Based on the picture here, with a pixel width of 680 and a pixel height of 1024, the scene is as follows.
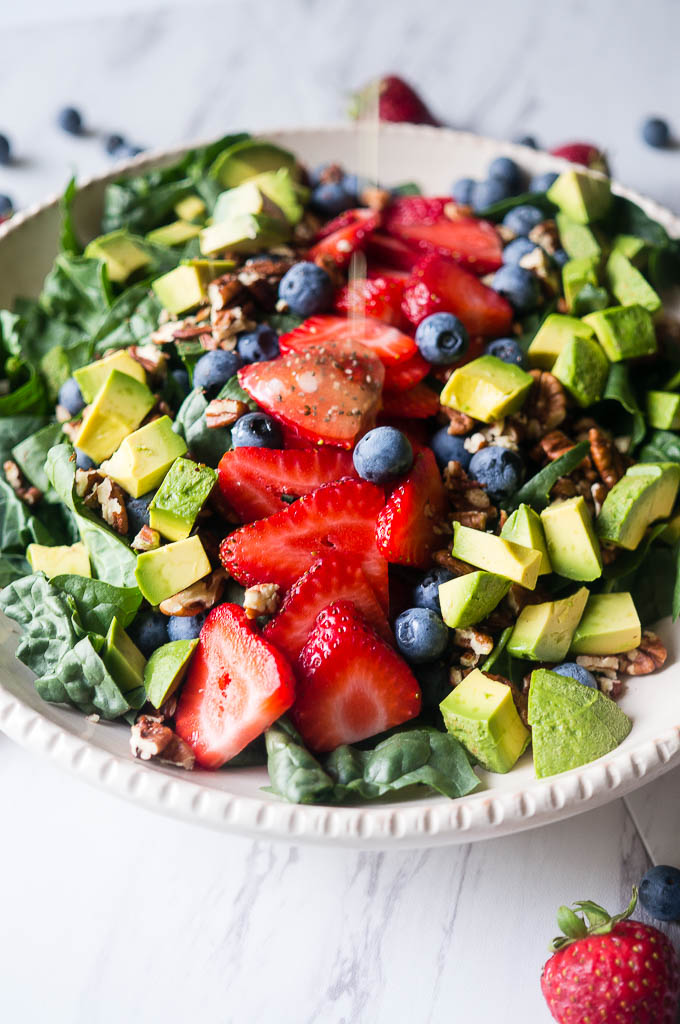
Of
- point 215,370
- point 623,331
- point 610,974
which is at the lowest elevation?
point 610,974

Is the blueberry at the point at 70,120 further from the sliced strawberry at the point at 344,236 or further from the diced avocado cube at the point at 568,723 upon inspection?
the diced avocado cube at the point at 568,723

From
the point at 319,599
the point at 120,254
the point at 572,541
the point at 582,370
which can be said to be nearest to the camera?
the point at 319,599

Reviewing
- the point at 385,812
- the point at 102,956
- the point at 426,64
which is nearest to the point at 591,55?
the point at 426,64

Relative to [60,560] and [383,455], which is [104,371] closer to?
[60,560]

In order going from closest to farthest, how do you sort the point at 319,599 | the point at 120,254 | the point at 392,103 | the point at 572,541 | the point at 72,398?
the point at 319,599 < the point at 572,541 < the point at 72,398 < the point at 120,254 < the point at 392,103

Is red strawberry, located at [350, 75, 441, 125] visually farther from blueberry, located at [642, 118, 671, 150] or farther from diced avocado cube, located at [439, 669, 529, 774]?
diced avocado cube, located at [439, 669, 529, 774]

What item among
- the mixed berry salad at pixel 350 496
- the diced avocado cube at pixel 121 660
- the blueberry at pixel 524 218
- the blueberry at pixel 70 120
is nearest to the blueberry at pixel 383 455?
the mixed berry salad at pixel 350 496

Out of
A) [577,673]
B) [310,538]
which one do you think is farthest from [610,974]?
[310,538]
